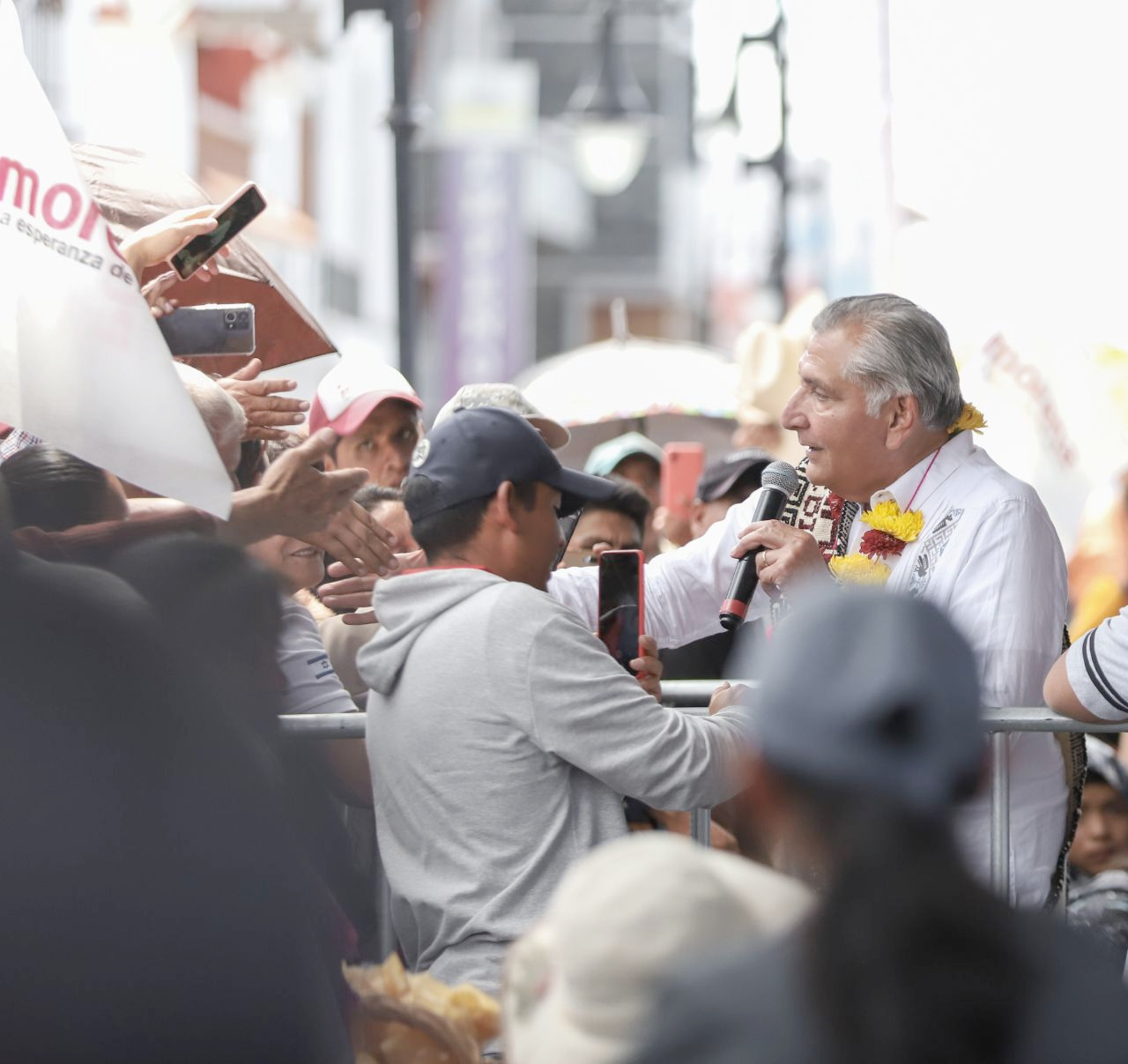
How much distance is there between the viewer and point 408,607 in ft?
12.0

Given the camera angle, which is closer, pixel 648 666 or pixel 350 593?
pixel 648 666

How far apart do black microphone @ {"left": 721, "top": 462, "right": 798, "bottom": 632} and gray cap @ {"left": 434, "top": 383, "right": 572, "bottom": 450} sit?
690 millimetres

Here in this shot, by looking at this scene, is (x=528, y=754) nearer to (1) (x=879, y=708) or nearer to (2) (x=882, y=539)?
(2) (x=882, y=539)

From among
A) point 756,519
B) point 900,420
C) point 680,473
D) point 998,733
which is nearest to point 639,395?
point 680,473

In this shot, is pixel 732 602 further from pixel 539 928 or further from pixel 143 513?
pixel 539 928

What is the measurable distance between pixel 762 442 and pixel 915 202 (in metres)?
1.27

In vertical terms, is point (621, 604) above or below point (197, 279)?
below

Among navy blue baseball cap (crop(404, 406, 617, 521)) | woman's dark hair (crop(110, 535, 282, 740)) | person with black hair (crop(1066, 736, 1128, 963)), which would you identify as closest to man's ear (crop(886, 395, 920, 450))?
navy blue baseball cap (crop(404, 406, 617, 521))

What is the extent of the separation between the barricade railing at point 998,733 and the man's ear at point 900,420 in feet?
2.17

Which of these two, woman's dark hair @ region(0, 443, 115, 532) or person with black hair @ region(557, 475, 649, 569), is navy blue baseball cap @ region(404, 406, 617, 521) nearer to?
woman's dark hair @ region(0, 443, 115, 532)

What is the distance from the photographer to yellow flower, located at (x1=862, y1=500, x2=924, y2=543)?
4.16 metres

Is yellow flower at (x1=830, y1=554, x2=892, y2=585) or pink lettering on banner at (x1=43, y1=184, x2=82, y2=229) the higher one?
pink lettering on banner at (x1=43, y1=184, x2=82, y2=229)

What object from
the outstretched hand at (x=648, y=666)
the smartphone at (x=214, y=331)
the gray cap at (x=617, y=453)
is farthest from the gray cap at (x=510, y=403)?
the gray cap at (x=617, y=453)

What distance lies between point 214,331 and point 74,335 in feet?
2.55
